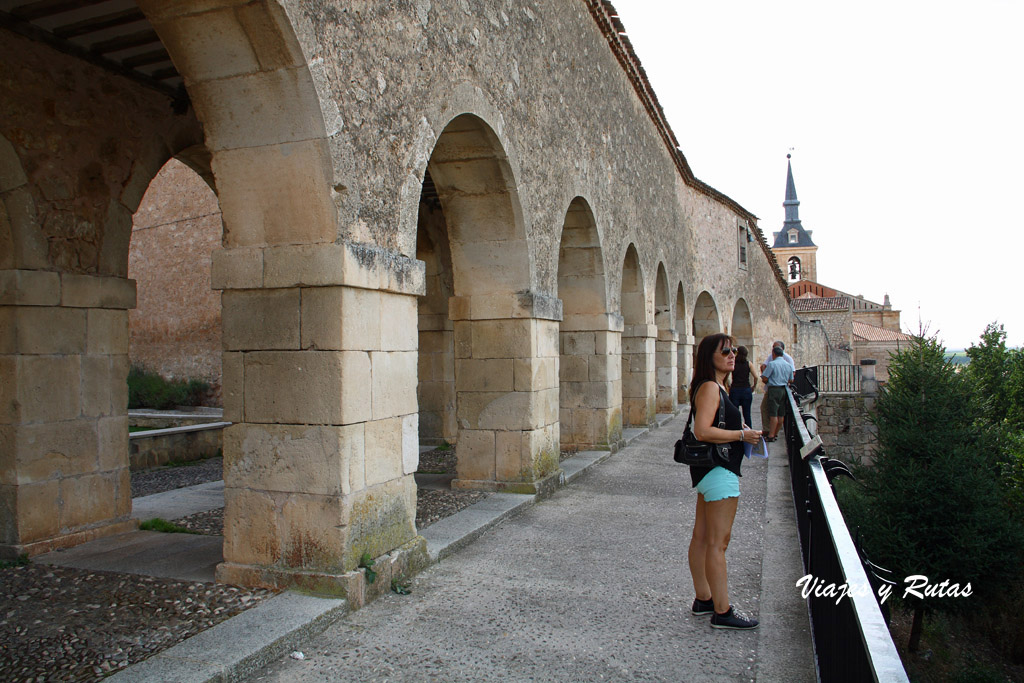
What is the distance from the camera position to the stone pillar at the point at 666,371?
14.0m

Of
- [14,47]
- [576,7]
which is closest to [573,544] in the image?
[14,47]

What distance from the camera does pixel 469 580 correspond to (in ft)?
13.6

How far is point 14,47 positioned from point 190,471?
539 centimetres

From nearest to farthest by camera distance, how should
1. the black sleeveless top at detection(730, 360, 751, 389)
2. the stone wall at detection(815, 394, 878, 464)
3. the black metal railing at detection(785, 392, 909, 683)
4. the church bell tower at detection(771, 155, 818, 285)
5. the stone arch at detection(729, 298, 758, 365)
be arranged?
the black metal railing at detection(785, 392, 909, 683) < the black sleeveless top at detection(730, 360, 751, 389) < the stone wall at detection(815, 394, 878, 464) < the stone arch at detection(729, 298, 758, 365) < the church bell tower at detection(771, 155, 818, 285)

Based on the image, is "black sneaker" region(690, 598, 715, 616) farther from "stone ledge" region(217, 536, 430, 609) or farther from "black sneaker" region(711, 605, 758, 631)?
"stone ledge" region(217, 536, 430, 609)

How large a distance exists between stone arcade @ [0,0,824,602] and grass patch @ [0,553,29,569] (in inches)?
5.8

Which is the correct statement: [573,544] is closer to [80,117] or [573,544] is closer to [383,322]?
[383,322]

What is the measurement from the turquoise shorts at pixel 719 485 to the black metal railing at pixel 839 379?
56.7 feet

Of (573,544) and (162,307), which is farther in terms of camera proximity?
(162,307)

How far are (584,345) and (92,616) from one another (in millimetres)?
6238

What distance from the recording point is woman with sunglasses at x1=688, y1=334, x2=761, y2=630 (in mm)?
3318

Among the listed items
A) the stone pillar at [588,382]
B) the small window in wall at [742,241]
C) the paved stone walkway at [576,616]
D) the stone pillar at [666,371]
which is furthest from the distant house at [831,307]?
the paved stone walkway at [576,616]

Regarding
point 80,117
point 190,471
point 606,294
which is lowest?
point 190,471

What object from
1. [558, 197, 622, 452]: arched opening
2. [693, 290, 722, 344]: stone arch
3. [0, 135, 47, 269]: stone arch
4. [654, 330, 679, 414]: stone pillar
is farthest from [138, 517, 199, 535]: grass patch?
[693, 290, 722, 344]: stone arch
